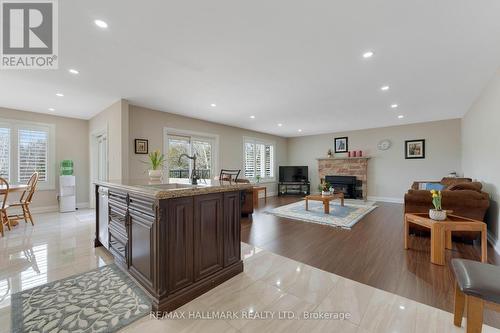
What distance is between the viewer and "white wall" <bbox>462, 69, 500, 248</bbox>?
3.00 m

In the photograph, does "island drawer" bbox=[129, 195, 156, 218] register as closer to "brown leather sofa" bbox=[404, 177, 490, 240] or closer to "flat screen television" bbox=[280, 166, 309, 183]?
"brown leather sofa" bbox=[404, 177, 490, 240]

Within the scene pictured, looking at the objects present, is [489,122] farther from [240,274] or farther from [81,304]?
[81,304]

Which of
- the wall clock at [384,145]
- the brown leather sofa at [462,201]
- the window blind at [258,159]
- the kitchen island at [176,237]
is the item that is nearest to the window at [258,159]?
the window blind at [258,159]

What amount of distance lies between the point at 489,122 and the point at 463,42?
1964 mm

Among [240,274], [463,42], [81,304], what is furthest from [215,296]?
[463,42]

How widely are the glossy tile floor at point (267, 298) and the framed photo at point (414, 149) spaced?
6.52 metres

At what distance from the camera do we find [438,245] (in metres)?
2.48

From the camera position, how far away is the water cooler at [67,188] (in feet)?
17.2

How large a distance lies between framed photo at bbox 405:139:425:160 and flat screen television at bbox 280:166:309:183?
348 cm

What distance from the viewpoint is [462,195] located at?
3.14m

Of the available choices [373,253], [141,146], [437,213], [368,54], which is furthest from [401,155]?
[141,146]

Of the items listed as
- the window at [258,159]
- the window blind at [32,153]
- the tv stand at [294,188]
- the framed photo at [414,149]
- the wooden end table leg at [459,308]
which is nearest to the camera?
the wooden end table leg at [459,308]

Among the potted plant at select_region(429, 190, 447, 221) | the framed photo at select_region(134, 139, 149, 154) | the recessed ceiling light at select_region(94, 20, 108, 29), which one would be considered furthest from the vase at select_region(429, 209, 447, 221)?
the framed photo at select_region(134, 139, 149, 154)

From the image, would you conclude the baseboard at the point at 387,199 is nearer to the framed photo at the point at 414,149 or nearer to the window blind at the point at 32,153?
the framed photo at the point at 414,149
